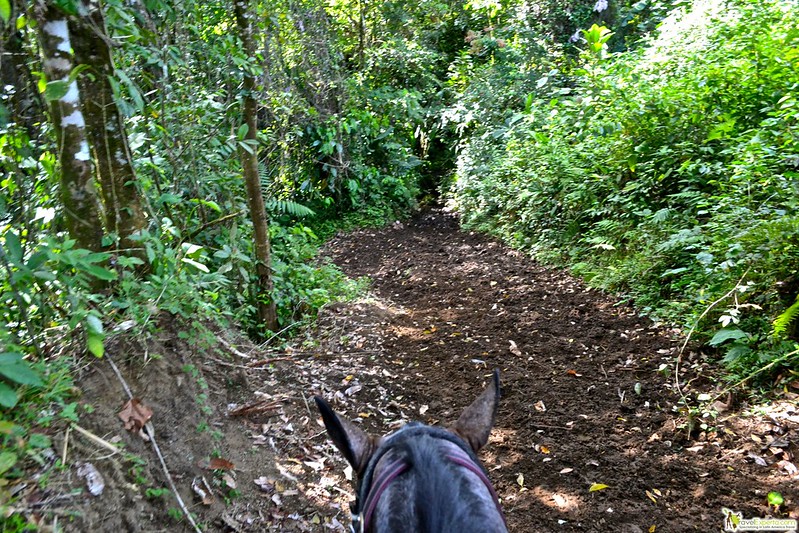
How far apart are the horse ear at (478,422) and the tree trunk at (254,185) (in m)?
3.50

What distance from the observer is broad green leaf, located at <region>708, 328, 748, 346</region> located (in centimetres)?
415

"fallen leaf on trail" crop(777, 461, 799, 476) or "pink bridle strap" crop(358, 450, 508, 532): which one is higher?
"pink bridle strap" crop(358, 450, 508, 532)

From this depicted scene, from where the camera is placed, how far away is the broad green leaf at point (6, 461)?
1952 mm

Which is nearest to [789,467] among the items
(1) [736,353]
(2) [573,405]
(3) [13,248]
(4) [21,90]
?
(1) [736,353]

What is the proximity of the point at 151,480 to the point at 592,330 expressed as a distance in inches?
173

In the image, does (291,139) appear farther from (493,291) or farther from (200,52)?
(493,291)

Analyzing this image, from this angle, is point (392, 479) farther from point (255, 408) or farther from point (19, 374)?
point (255, 408)

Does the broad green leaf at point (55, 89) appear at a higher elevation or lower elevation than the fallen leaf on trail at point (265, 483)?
higher

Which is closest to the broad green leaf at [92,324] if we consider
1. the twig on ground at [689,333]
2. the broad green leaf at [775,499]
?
the broad green leaf at [775,499]

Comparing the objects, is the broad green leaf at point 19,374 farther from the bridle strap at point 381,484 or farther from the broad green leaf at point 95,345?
the bridle strap at point 381,484

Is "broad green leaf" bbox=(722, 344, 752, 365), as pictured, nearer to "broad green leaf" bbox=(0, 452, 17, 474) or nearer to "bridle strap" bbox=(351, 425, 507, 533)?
"bridle strap" bbox=(351, 425, 507, 533)

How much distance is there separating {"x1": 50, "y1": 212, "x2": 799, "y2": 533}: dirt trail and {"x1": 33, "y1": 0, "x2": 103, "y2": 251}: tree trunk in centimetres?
71

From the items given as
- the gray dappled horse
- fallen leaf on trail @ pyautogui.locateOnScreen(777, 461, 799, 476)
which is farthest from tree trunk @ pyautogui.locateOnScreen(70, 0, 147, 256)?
Result: fallen leaf on trail @ pyautogui.locateOnScreen(777, 461, 799, 476)

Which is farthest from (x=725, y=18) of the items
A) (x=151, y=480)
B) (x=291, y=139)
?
(x=151, y=480)
